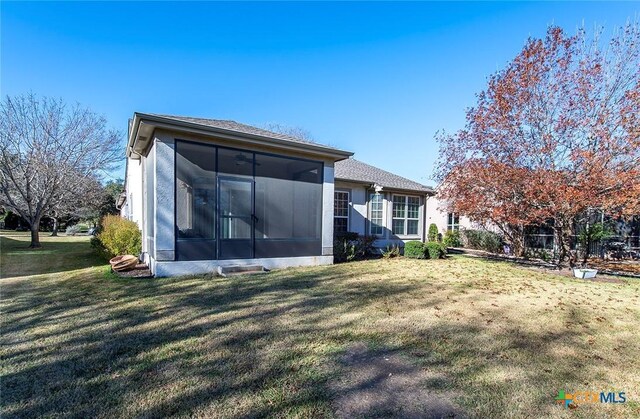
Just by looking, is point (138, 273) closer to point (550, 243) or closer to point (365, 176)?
point (365, 176)

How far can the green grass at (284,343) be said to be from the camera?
8.75ft

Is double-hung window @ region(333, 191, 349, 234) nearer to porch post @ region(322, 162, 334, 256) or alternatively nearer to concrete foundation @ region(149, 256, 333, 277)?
porch post @ region(322, 162, 334, 256)

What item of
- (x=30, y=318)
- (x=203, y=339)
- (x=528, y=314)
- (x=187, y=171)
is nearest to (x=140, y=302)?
(x=30, y=318)

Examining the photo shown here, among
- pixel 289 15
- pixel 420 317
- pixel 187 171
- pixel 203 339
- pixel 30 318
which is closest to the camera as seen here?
pixel 203 339

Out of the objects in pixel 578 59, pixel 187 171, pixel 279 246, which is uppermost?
pixel 578 59

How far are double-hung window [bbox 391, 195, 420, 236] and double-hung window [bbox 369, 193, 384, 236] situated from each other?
29.7 inches

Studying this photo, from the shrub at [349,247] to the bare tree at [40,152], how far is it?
1424cm

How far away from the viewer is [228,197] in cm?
840

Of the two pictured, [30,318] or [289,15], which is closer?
[30,318]

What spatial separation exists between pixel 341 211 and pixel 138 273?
7.95 m

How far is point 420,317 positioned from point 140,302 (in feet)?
15.8

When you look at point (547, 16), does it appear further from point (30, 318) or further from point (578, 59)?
point (30, 318)

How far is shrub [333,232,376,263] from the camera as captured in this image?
10788mm

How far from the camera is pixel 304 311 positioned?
16.8ft
